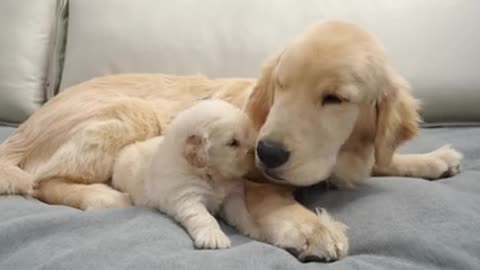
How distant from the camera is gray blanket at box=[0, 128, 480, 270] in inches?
43.5

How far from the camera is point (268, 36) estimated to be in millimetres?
2211

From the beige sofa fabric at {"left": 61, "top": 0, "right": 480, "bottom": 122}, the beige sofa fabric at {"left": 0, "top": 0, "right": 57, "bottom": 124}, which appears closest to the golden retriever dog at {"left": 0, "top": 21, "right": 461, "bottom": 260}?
the beige sofa fabric at {"left": 61, "top": 0, "right": 480, "bottom": 122}

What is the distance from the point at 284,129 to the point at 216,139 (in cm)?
17

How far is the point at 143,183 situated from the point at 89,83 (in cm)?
52

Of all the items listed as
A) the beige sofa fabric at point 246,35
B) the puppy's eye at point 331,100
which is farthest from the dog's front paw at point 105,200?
the beige sofa fabric at point 246,35

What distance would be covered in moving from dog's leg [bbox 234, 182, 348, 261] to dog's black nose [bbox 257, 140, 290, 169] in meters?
0.12

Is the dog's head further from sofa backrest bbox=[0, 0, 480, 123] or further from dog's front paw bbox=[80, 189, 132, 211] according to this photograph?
sofa backrest bbox=[0, 0, 480, 123]

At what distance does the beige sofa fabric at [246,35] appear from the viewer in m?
2.18

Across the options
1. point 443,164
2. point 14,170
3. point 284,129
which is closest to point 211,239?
point 284,129

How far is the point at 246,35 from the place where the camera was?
222cm

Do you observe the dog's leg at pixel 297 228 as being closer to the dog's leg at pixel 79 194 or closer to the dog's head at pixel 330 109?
the dog's head at pixel 330 109

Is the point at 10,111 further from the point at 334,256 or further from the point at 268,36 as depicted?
the point at 334,256

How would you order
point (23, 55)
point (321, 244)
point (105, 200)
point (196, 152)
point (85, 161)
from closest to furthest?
point (321, 244)
point (196, 152)
point (105, 200)
point (85, 161)
point (23, 55)

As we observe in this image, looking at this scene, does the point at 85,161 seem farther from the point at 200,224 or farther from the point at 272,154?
the point at 272,154
